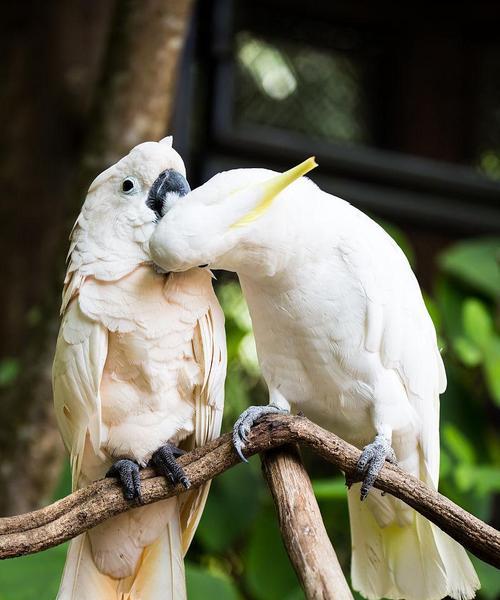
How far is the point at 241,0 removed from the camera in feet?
10.5

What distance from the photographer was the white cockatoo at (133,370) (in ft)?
4.28

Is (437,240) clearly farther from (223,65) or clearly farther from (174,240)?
(174,240)

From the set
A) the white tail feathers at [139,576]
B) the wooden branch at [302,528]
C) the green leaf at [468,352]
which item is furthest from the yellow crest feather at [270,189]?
the green leaf at [468,352]

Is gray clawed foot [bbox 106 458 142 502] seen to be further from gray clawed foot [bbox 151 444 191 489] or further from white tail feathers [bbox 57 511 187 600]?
white tail feathers [bbox 57 511 187 600]

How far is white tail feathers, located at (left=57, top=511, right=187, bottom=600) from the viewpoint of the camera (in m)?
1.40

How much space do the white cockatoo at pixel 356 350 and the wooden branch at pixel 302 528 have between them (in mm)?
74

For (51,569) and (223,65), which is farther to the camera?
(223,65)

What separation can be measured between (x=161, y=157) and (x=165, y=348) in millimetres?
279

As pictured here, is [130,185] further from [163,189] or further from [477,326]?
[477,326]

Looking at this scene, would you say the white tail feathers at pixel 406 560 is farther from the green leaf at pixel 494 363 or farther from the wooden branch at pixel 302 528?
the green leaf at pixel 494 363

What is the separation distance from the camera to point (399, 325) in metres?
1.45

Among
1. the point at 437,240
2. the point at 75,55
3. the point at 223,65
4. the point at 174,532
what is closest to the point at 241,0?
the point at 223,65

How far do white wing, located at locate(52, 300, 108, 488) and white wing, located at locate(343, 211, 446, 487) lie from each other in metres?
0.42

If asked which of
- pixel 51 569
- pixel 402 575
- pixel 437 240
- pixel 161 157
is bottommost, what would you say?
pixel 402 575
